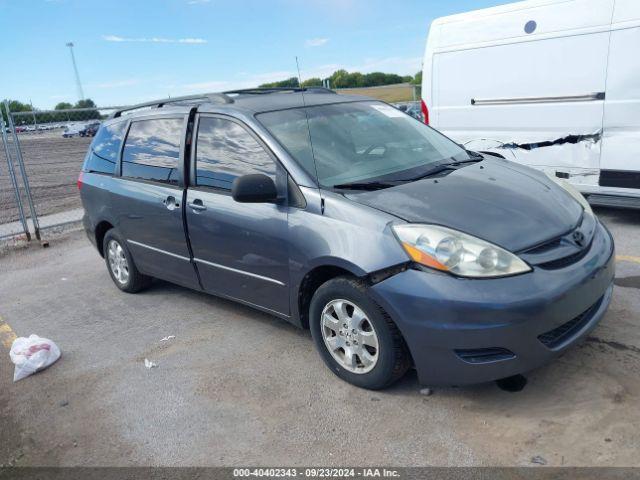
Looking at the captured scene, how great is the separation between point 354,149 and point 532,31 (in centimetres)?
374

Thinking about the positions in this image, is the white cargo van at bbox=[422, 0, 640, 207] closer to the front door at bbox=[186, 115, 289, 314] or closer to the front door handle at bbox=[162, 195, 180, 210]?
the front door at bbox=[186, 115, 289, 314]

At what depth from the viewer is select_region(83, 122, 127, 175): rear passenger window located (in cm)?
523

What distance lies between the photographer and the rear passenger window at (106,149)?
5230mm

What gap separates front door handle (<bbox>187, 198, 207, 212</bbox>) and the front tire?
1.19 meters

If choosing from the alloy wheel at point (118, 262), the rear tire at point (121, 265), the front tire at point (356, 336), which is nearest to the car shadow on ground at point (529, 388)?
the front tire at point (356, 336)

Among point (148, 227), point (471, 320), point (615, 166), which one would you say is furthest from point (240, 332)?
point (615, 166)

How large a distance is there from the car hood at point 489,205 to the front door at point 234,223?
0.63 meters

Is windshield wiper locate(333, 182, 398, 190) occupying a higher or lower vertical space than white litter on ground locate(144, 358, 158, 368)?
higher

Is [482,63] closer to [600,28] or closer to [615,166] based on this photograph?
[600,28]

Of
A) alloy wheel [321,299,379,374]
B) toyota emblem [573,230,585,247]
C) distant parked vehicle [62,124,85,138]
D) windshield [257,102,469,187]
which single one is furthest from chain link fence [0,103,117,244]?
toyota emblem [573,230,585,247]

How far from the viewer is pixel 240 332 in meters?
4.35

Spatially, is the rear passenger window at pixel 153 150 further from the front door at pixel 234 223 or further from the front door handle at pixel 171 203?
the front door at pixel 234 223

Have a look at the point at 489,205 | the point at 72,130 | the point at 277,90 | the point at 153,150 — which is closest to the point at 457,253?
the point at 489,205

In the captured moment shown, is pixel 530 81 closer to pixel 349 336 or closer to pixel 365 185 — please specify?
pixel 365 185
